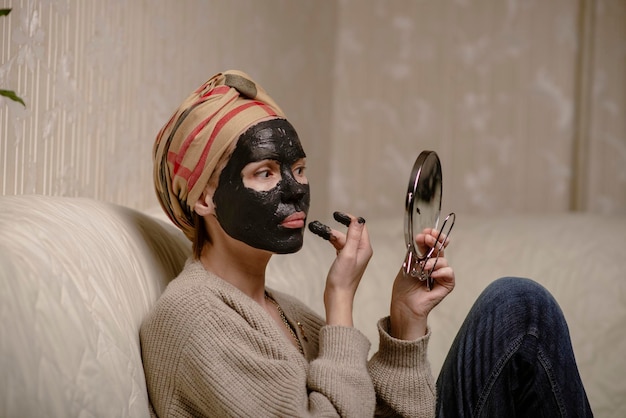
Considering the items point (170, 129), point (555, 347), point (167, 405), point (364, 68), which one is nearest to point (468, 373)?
point (555, 347)

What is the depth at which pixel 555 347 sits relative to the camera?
1.51 meters

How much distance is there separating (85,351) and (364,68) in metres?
2.04

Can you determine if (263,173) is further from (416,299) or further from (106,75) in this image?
(106,75)

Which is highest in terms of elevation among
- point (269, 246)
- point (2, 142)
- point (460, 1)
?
point (460, 1)

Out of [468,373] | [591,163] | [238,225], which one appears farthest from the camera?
[591,163]

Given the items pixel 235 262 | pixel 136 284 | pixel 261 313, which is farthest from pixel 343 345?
pixel 136 284

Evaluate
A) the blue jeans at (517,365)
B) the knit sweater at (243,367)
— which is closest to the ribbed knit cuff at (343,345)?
the knit sweater at (243,367)

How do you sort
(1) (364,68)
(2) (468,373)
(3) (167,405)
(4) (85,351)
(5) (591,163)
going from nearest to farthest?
(4) (85,351) → (3) (167,405) → (2) (468,373) → (5) (591,163) → (1) (364,68)

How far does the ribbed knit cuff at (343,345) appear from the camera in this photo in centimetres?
136

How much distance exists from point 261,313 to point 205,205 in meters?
0.21

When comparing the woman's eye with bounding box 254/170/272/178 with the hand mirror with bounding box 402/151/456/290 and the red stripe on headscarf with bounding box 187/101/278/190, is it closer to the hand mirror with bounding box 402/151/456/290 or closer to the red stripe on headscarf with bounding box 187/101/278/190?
the red stripe on headscarf with bounding box 187/101/278/190

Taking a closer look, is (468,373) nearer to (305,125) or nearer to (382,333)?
(382,333)

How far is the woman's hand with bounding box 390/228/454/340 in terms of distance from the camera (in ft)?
4.86

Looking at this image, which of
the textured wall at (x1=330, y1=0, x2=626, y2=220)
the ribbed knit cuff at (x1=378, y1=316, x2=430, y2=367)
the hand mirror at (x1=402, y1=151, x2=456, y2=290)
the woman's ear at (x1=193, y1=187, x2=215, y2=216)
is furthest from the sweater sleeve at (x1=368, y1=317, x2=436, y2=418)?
the textured wall at (x1=330, y1=0, x2=626, y2=220)
